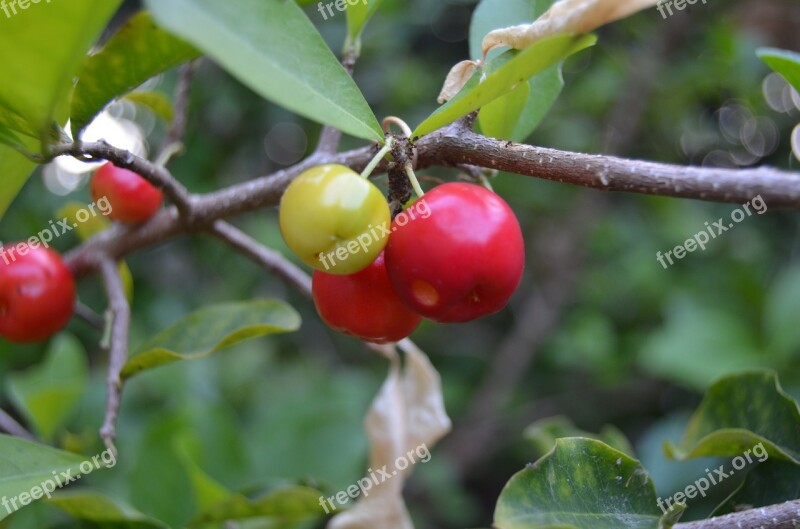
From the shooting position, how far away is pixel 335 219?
646 millimetres

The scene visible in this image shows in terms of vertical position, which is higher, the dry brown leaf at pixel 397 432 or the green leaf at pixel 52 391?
the green leaf at pixel 52 391

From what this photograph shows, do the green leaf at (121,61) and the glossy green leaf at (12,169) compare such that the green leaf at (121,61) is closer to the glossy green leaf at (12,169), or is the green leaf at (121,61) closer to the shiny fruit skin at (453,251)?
the glossy green leaf at (12,169)

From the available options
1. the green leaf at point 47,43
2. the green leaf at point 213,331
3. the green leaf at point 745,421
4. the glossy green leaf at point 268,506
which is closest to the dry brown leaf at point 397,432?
the glossy green leaf at point 268,506

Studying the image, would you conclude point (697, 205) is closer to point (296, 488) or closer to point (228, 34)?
point (296, 488)

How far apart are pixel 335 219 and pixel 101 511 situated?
0.62 metres

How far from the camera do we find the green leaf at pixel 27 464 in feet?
2.64

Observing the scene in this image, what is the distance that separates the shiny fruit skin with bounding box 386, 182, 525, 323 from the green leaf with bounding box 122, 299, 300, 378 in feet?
0.91

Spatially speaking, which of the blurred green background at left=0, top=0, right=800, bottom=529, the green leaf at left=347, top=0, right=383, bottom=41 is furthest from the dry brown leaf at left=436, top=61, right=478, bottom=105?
the blurred green background at left=0, top=0, right=800, bottom=529

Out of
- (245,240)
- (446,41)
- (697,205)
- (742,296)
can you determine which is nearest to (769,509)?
(245,240)

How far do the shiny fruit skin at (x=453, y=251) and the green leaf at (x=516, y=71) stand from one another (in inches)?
3.4

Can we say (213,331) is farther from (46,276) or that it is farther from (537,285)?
(537,285)

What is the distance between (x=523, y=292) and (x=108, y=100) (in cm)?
271

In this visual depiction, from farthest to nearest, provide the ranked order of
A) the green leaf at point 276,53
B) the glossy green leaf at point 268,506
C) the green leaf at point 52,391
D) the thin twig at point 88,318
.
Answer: the green leaf at point 52,391, the thin twig at point 88,318, the glossy green leaf at point 268,506, the green leaf at point 276,53

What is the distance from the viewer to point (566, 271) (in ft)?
9.69
